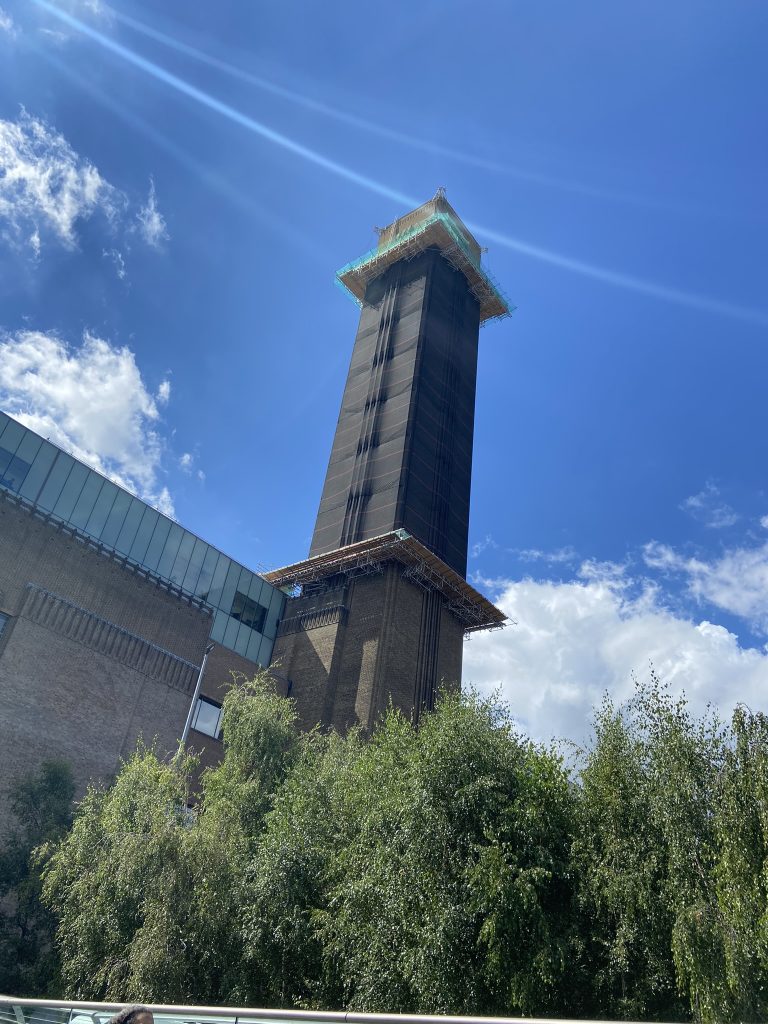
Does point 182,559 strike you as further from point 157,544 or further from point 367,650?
point 367,650

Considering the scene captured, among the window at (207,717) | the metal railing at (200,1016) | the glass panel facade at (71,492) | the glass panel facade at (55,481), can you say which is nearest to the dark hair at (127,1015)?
the metal railing at (200,1016)

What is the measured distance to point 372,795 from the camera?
20.4 metres

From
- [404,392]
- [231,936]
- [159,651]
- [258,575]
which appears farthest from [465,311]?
[231,936]

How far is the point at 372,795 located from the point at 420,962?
5.32 m

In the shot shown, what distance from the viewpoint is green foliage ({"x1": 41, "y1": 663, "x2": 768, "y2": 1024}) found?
47.2 ft

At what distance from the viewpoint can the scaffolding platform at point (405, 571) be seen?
47.1m

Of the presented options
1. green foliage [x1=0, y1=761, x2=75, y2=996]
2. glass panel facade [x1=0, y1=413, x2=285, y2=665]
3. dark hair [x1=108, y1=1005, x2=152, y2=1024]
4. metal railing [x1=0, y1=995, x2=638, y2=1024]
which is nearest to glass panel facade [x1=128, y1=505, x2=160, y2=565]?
glass panel facade [x1=0, y1=413, x2=285, y2=665]

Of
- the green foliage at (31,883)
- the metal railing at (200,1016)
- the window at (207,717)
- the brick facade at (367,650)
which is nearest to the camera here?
the metal railing at (200,1016)

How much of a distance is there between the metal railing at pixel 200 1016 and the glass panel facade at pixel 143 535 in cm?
3363

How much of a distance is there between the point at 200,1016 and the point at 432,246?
63.5 meters

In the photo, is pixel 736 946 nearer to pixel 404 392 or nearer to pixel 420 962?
pixel 420 962

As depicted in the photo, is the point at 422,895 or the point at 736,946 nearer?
the point at 736,946

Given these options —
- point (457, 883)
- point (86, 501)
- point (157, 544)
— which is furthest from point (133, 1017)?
point (157, 544)

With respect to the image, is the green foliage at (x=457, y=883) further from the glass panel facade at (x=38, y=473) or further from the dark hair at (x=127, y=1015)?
the glass panel facade at (x=38, y=473)
